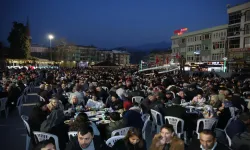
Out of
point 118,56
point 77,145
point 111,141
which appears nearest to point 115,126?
point 111,141

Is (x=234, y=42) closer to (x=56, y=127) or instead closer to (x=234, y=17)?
(x=234, y=17)

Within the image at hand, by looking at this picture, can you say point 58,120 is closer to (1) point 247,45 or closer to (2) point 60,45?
(1) point 247,45

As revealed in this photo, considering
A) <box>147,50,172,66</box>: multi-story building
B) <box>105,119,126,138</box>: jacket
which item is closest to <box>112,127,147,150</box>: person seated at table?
<box>105,119,126,138</box>: jacket

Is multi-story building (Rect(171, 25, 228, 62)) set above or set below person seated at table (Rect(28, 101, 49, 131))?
above

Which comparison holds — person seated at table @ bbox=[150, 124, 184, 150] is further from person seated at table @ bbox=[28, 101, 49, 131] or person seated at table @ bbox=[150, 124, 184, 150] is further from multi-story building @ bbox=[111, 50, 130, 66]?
multi-story building @ bbox=[111, 50, 130, 66]

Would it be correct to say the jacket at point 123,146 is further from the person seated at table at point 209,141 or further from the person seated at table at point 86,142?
the person seated at table at point 209,141

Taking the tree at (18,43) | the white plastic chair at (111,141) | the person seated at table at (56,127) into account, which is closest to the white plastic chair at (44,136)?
the person seated at table at (56,127)

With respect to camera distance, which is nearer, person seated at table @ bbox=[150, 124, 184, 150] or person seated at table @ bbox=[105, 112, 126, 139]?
person seated at table @ bbox=[150, 124, 184, 150]

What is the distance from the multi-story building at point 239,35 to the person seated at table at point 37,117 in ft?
123

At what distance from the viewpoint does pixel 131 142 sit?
442 centimetres

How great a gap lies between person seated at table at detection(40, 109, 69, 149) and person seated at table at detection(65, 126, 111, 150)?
1.40 m

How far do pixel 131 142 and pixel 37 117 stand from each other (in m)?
3.09

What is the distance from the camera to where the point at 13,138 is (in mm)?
7613

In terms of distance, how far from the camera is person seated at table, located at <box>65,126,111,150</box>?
4.01 metres
